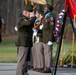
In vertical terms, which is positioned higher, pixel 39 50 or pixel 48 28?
pixel 48 28

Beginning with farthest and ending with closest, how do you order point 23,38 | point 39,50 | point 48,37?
point 39,50, point 48,37, point 23,38

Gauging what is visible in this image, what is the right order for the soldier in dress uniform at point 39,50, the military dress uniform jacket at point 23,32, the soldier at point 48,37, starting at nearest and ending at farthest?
the military dress uniform jacket at point 23,32, the soldier at point 48,37, the soldier in dress uniform at point 39,50

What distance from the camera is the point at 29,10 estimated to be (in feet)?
38.4

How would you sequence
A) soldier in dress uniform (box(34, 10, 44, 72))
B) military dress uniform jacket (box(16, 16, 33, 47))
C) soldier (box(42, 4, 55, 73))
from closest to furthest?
military dress uniform jacket (box(16, 16, 33, 47)) < soldier (box(42, 4, 55, 73)) < soldier in dress uniform (box(34, 10, 44, 72))

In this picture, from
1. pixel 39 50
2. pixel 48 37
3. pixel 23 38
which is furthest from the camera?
pixel 39 50

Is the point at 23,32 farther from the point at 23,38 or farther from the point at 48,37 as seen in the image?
the point at 48,37

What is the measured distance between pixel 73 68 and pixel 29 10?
13.9 feet

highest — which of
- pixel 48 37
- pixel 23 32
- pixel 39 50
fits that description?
pixel 23 32

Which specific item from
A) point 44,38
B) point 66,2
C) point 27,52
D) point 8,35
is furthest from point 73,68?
point 8,35

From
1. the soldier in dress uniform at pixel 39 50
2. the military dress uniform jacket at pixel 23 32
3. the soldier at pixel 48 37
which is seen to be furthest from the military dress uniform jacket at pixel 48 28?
the military dress uniform jacket at pixel 23 32

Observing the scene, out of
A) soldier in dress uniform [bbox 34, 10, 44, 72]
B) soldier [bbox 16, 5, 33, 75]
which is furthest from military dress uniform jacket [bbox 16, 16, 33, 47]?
soldier in dress uniform [bbox 34, 10, 44, 72]

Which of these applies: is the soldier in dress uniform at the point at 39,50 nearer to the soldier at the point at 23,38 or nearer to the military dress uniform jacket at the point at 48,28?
the military dress uniform jacket at the point at 48,28

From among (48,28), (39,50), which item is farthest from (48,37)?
(39,50)

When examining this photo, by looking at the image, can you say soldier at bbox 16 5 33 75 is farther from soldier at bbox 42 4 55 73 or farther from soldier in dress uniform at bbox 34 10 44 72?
A: soldier in dress uniform at bbox 34 10 44 72
